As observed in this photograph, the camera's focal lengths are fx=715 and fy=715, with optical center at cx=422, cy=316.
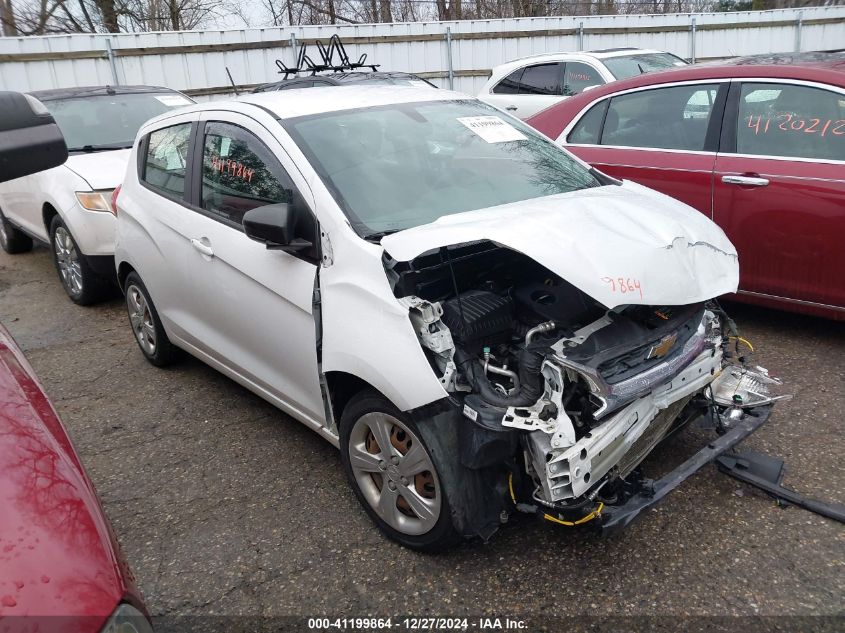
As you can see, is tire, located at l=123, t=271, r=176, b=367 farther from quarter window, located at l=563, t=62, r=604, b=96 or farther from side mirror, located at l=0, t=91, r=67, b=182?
quarter window, located at l=563, t=62, r=604, b=96

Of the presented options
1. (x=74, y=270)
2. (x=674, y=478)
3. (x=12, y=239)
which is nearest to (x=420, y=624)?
(x=674, y=478)

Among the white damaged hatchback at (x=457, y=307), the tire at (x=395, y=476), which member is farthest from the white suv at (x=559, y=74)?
the tire at (x=395, y=476)

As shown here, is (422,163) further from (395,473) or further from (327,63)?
(327,63)

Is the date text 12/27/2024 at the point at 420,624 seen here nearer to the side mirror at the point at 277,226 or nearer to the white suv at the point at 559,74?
the side mirror at the point at 277,226

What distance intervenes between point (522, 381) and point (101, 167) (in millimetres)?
5086

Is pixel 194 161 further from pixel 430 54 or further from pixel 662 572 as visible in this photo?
pixel 430 54

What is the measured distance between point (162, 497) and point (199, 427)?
68cm

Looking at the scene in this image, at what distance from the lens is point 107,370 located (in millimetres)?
4953

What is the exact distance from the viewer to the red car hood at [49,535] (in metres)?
1.22

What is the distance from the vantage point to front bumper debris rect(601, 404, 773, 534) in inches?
96.9

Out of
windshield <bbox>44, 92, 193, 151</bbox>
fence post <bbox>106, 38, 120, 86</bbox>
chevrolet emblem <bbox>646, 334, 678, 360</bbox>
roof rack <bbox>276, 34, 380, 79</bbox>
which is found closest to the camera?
chevrolet emblem <bbox>646, 334, 678, 360</bbox>

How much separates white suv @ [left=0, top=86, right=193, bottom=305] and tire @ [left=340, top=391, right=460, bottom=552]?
3.93 m

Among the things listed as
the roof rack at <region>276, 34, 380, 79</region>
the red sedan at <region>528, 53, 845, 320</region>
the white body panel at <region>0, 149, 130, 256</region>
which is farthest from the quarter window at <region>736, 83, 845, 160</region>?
the roof rack at <region>276, 34, 380, 79</region>

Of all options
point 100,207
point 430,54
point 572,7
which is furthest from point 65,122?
point 572,7
